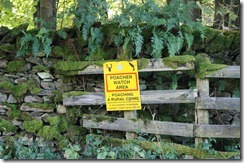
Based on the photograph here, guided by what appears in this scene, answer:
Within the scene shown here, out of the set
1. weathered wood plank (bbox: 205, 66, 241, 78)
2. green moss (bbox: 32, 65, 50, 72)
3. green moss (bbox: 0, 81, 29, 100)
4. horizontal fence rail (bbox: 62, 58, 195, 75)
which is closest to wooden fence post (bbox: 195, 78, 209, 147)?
weathered wood plank (bbox: 205, 66, 241, 78)

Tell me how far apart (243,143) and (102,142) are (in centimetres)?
211

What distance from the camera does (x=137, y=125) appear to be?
4762mm

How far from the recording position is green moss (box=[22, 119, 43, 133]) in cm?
513

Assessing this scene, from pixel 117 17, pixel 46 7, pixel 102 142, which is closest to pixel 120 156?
pixel 102 142

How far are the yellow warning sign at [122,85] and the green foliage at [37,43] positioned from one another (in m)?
1.03

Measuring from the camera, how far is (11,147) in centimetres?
505

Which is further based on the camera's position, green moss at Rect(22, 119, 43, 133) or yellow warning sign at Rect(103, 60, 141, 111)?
green moss at Rect(22, 119, 43, 133)

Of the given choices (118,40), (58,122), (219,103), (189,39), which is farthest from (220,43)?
(58,122)

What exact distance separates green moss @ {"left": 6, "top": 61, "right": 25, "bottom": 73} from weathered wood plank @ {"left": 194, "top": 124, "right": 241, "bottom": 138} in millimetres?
3089

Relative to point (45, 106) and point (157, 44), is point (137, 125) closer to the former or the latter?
point (157, 44)

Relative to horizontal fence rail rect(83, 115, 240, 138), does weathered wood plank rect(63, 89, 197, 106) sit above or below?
above

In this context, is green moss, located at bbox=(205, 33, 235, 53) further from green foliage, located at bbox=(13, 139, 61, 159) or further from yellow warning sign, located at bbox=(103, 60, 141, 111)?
green foliage, located at bbox=(13, 139, 61, 159)

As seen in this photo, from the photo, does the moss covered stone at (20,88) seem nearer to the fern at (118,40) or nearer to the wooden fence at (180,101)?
the wooden fence at (180,101)

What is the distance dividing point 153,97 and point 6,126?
2.56 meters
